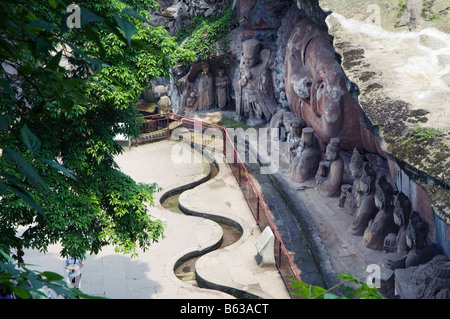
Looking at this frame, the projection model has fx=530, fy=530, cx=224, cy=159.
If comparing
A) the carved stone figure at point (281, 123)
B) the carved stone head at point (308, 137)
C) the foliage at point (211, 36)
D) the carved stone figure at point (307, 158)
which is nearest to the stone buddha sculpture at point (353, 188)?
the carved stone figure at point (307, 158)

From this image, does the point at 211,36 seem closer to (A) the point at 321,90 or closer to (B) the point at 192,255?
(A) the point at 321,90

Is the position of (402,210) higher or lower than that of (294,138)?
lower

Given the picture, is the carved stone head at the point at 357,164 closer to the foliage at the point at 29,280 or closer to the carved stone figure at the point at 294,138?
the carved stone figure at the point at 294,138

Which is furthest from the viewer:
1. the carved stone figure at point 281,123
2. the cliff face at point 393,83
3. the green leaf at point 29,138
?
the carved stone figure at point 281,123

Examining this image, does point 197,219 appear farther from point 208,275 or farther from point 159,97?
point 159,97

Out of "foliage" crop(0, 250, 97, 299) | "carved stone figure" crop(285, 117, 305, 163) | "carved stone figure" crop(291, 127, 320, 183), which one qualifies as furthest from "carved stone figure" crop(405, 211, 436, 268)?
"foliage" crop(0, 250, 97, 299)

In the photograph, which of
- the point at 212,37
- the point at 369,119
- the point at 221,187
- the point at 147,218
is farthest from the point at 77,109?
the point at 212,37

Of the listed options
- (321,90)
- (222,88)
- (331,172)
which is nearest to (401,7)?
(321,90)
